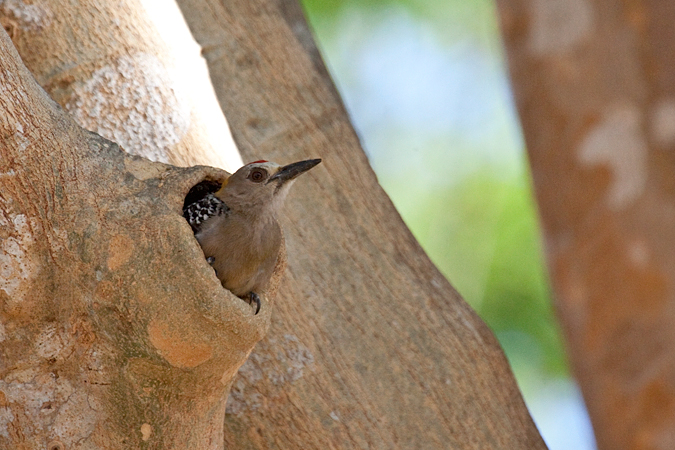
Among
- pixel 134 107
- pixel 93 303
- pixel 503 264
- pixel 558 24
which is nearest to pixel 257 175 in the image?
pixel 134 107

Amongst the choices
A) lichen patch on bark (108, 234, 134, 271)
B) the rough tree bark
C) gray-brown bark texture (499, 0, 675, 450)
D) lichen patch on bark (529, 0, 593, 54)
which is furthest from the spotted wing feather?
lichen patch on bark (529, 0, 593, 54)

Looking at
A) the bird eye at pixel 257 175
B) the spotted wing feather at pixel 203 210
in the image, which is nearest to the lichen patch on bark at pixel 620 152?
the bird eye at pixel 257 175

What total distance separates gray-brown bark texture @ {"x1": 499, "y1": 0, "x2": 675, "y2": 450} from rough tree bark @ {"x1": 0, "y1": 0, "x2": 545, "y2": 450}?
980 millimetres

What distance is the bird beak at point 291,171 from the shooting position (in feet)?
10.9

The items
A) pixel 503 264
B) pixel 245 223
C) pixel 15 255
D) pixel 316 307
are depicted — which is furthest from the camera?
pixel 503 264

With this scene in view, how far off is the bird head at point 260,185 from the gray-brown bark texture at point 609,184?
5.97ft

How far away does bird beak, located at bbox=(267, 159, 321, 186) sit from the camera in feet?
10.9

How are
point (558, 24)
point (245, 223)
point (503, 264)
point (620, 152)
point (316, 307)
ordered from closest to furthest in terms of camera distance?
point (245, 223)
point (316, 307)
point (620, 152)
point (558, 24)
point (503, 264)

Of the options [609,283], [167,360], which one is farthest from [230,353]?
[609,283]

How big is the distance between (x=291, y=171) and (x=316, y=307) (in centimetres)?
60

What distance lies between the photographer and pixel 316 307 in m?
3.26

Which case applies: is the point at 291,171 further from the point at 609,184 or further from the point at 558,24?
the point at 558,24

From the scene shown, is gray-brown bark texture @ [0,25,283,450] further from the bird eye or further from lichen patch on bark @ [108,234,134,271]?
the bird eye

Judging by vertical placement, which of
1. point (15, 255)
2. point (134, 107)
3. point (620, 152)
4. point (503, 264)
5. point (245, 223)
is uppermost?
point (134, 107)
